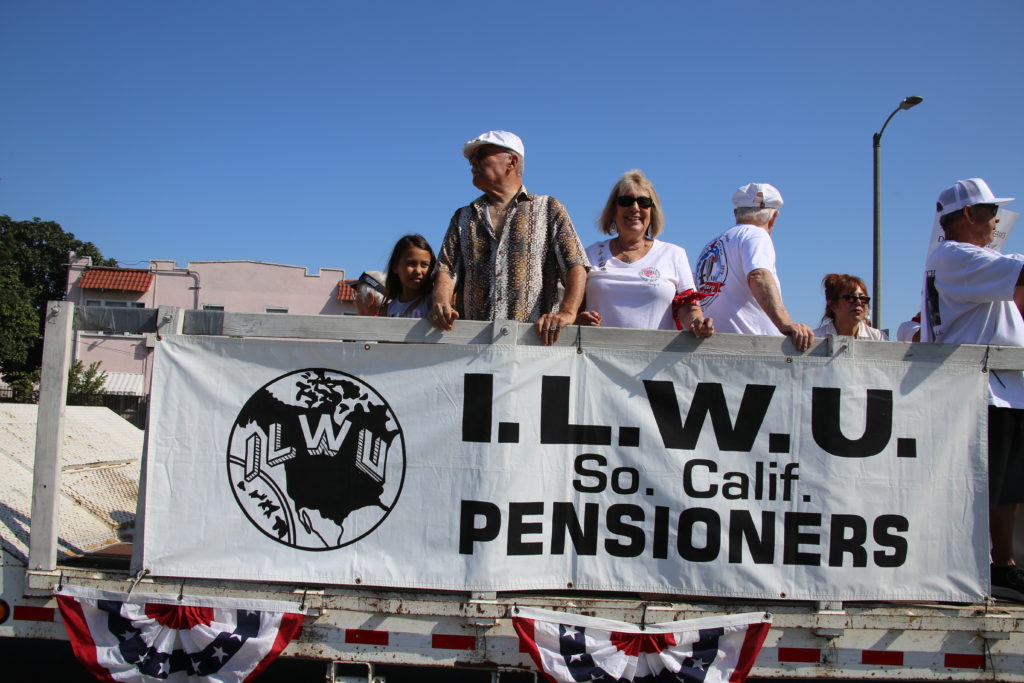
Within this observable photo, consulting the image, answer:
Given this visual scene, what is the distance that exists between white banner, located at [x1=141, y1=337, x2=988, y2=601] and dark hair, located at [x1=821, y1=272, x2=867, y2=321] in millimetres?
1756

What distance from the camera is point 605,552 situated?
8.68 feet

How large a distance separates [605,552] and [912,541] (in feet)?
3.98

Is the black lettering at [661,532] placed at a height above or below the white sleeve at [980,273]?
below

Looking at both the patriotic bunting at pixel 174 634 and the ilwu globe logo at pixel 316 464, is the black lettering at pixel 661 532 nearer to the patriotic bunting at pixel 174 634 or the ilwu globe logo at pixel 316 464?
the ilwu globe logo at pixel 316 464

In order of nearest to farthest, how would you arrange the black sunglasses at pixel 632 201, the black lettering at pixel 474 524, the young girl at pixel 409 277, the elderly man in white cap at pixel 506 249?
the black lettering at pixel 474 524
the elderly man in white cap at pixel 506 249
the black sunglasses at pixel 632 201
the young girl at pixel 409 277

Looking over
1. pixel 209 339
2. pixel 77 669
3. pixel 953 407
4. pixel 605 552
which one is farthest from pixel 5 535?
pixel 953 407

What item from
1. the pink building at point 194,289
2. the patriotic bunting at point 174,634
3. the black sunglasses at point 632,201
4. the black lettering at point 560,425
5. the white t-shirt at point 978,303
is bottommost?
the patriotic bunting at point 174,634

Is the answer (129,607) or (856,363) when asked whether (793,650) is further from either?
(129,607)

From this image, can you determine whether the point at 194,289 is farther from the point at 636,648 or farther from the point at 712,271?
the point at 636,648

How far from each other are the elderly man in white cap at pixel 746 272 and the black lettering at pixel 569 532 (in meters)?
1.26

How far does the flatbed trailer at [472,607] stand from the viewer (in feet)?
8.43

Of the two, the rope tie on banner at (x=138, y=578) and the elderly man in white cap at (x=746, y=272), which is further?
the elderly man in white cap at (x=746, y=272)

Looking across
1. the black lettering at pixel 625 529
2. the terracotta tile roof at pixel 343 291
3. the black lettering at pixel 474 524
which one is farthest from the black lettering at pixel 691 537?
the terracotta tile roof at pixel 343 291

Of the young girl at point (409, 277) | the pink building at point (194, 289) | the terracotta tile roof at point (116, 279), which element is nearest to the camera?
the young girl at point (409, 277)
